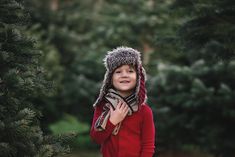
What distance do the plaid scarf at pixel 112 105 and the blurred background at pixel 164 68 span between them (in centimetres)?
192

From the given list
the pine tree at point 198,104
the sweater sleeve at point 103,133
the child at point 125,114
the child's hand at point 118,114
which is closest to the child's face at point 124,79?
the child at point 125,114

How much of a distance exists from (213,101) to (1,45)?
23.0 feet

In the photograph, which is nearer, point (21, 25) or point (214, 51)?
point (21, 25)

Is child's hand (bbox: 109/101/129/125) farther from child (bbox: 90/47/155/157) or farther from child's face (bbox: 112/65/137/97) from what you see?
child's face (bbox: 112/65/137/97)

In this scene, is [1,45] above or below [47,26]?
above

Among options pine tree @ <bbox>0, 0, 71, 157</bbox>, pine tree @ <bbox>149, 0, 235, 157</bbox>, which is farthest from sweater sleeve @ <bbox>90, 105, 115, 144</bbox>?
pine tree @ <bbox>149, 0, 235, 157</bbox>

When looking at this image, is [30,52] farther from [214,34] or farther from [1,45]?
[214,34]

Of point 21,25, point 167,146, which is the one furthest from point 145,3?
point 21,25

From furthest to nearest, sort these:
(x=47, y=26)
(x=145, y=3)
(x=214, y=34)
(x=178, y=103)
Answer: (x=47, y=26) < (x=145, y=3) < (x=178, y=103) < (x=214, y=34)

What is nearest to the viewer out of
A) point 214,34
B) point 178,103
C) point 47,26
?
point 214,34

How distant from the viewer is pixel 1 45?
3982mm

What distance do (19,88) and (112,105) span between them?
729 millimetres

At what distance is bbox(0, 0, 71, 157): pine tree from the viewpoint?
141 inches

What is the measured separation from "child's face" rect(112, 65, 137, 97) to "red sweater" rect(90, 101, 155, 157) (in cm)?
19
